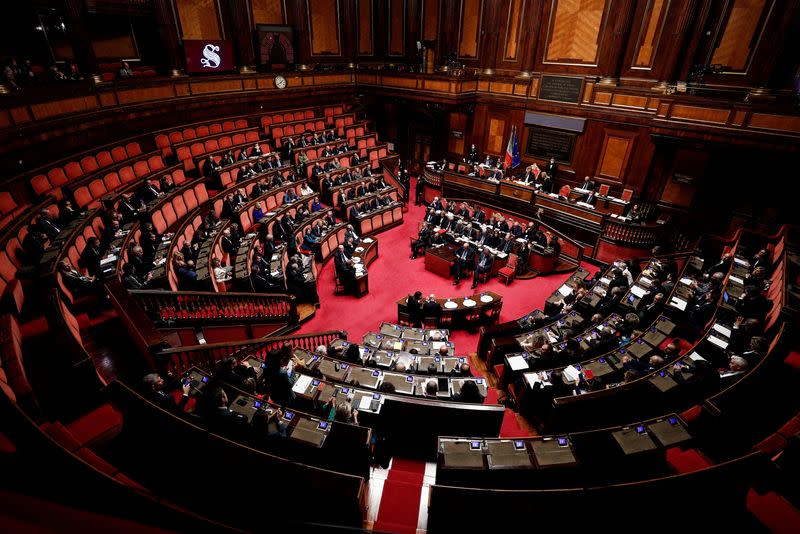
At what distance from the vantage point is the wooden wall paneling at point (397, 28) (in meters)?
15.7

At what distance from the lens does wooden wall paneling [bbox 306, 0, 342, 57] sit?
1509 centimetres

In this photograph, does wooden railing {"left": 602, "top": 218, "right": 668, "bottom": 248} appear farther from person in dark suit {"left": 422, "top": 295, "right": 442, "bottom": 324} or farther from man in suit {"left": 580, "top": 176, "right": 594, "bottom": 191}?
person in dark suit {"left": 422, "top": 295, "right": 442, "bottom": 324}

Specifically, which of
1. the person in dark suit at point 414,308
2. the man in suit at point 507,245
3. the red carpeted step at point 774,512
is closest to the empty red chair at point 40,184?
the person in dark suit at point 414,308

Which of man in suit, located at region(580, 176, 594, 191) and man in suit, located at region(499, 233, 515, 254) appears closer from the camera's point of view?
man in suit, located at region(499, 233, 515, 254)

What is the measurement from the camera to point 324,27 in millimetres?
15539

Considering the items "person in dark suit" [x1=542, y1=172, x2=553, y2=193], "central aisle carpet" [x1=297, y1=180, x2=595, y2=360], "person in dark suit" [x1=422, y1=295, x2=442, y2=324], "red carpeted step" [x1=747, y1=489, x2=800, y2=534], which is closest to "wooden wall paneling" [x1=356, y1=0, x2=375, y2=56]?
"person in dark suit" [x1=542, y1=172, x2=553, y2=193]

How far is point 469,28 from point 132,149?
11.6m

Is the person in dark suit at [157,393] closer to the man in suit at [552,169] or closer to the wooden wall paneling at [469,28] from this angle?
the man in suit at [552,169]

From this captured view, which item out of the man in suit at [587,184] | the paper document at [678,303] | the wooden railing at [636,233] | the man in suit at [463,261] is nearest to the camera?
the paper document at [678,303]

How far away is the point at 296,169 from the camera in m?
12.8

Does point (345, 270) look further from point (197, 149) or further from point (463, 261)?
point (197, 149)

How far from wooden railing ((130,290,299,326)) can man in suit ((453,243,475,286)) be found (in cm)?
414

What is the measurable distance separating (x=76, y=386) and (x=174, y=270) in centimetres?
354

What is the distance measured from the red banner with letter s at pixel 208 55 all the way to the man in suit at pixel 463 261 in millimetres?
9764
